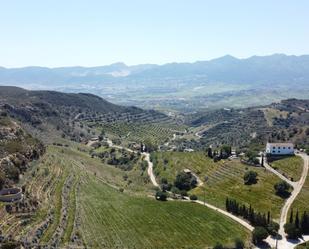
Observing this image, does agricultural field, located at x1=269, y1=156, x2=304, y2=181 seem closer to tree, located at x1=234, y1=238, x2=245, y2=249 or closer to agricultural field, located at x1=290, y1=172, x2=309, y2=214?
agricultural field, located at x1=290, y1=172, x2=309, y2=214

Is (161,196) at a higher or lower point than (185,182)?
higher

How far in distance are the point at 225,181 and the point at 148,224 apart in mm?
41745

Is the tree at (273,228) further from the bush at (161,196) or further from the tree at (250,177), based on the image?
the bush at (161,196)

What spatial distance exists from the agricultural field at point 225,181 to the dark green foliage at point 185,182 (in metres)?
4.17

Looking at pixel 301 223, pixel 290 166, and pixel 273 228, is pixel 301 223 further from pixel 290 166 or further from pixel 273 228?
pixel 290 166

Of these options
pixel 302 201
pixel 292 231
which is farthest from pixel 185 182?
pixel 292 231

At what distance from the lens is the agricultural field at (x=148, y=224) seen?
9488 cm

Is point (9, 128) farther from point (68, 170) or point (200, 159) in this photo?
point (200, 159)

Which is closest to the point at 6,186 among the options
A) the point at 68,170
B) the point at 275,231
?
the point at 68,170

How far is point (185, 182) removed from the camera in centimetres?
14662

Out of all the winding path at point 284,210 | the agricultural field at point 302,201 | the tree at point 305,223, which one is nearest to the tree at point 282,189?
the winding path at point 284,210

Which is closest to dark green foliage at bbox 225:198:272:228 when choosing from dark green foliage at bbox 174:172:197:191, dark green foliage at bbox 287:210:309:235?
dark green foliage at bbox 287:210:309:235

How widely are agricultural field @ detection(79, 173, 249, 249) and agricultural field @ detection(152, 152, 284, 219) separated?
39.8 ft

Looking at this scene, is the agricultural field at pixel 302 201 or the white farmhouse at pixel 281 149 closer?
the agricultural field at pixel 302 201
